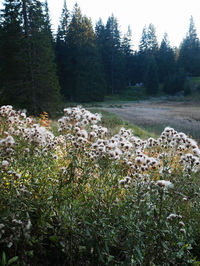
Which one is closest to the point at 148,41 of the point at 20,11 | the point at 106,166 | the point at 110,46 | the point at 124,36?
the point at 124,36

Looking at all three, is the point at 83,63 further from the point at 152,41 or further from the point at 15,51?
the point at 152,41

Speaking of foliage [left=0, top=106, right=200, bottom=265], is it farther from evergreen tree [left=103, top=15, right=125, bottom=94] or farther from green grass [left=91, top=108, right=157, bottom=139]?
evergreen tree [left=103, top=15, right=125, bottom=94]

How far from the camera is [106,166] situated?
8.84ft

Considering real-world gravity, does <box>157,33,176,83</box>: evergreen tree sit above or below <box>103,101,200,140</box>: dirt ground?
above

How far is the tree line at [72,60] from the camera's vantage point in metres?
13.4

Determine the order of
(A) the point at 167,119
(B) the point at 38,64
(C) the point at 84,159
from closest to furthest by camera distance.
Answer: (C) the point at 84,159 → (B) the point at 38,64 → (A) the point at 167,119

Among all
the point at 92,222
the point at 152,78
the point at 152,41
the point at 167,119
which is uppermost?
the point at 152,41

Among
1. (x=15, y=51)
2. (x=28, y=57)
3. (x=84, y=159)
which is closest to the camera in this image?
(x=84, y=159)

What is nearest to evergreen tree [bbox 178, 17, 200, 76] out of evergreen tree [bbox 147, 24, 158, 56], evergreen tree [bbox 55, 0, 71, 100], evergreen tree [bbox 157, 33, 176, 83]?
evergreen tree [bbox 157, 33, 176, 83]

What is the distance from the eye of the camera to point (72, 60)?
35938 mm

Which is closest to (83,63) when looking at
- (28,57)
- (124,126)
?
(28,57)

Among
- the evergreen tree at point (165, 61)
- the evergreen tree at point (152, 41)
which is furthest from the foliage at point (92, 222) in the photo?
the evergreen tree at point (152, 41)

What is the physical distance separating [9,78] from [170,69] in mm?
42451

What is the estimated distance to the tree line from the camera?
13430 mm
